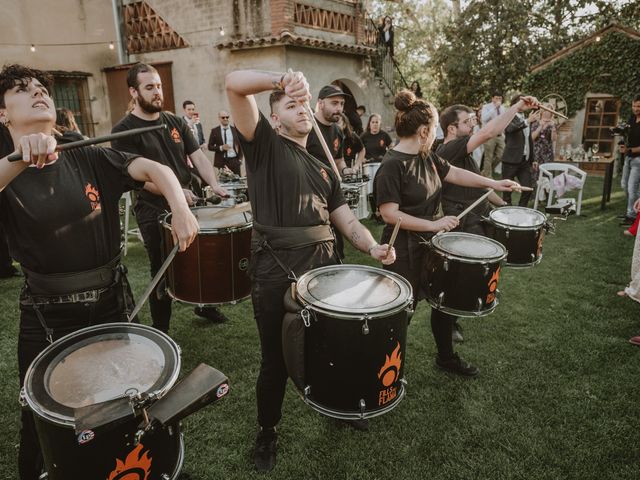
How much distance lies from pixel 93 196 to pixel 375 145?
773 cm

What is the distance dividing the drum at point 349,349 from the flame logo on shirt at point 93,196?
42.1 inches

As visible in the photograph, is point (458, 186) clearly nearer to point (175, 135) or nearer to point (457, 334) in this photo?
point (457, 334)

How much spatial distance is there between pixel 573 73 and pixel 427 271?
16.5 metres

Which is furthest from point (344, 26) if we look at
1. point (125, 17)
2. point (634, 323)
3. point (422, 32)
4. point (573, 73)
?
point (422, 32)

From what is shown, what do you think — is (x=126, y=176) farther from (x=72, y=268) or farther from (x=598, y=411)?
(x=598, y=411)

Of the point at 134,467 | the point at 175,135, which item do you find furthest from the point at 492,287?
the point at 175,135

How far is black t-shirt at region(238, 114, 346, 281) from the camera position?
240 cm

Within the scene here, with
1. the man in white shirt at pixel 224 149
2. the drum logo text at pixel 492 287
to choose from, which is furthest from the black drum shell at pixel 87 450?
the man in white shirt at pixel 224 149

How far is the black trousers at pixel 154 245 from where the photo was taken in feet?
12.8

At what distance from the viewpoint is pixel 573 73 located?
16047mm

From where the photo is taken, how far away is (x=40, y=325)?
6.88ft

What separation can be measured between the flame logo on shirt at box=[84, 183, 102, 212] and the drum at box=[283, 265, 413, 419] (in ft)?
3.51

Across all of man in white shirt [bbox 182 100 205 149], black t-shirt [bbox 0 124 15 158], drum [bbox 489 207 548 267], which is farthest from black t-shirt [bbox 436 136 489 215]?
man in white shirt [bbox 182 100 205 149]

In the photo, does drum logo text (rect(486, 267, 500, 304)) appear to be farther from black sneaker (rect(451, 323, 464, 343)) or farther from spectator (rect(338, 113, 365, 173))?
spectator (rect(338, 113, 365, 173))
